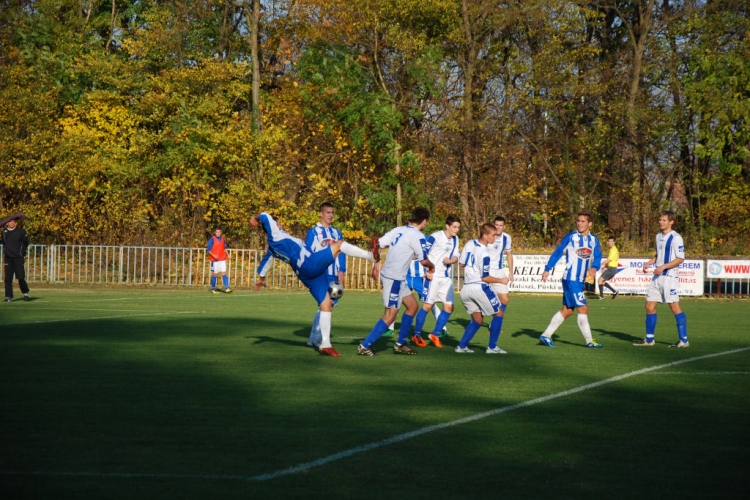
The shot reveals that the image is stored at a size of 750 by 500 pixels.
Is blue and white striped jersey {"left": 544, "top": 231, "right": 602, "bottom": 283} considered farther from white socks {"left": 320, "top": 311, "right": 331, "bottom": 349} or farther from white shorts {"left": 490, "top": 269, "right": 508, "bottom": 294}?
white socks {"left": 320, "top": 311, "right": 331, "bottom": 349}

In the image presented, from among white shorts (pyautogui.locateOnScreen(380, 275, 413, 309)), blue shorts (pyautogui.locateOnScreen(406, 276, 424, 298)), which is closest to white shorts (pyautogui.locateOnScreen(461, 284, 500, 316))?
white shorts (pyautogui.locateOnScreen(380, 275, 413, 309))

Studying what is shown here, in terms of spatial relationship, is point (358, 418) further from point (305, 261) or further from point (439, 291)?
point (439, 291)

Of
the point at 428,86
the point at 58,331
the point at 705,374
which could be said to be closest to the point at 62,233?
the point at 428,86

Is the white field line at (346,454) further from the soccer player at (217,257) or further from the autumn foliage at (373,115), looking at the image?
the autumn foliage at (373,115)

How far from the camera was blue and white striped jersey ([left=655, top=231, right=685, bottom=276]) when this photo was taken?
15.2m

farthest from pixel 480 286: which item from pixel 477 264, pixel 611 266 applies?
pixel 611 266

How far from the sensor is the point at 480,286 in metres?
13.5

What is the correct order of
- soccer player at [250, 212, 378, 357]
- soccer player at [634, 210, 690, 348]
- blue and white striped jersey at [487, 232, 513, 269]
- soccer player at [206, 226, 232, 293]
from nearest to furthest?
soccer player at [250, 212, 378, 357] < soccer player at [634, 210, 690, 348] < blue and white striped jersey at [487, 232, 513, 269] < soccer player at [206, 226, 232, 293]

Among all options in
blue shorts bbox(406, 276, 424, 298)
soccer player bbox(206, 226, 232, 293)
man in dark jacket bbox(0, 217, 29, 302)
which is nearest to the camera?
blue shorts bbox(406, 276, 424, 298)

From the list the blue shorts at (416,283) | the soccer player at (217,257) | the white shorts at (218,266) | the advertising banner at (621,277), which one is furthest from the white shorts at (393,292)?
the advertising banner at (621,277)

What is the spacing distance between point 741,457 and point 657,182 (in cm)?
3953

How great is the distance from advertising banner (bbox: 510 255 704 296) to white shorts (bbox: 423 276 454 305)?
15.9 metres

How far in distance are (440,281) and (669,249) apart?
3691 mm

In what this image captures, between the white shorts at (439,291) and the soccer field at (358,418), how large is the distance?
78cm
